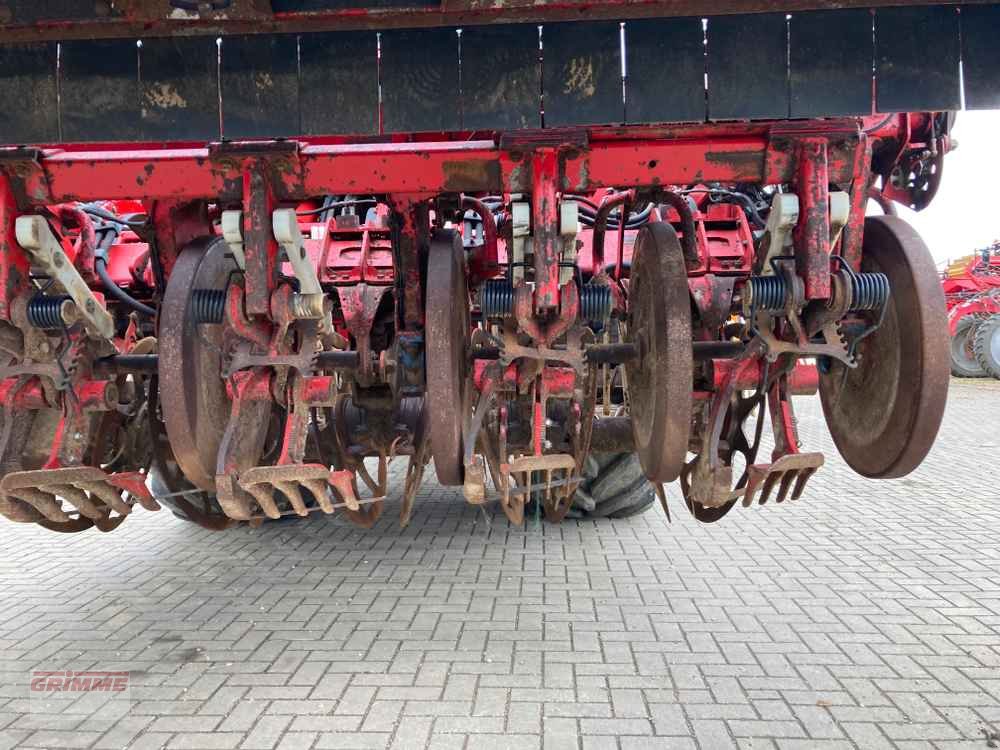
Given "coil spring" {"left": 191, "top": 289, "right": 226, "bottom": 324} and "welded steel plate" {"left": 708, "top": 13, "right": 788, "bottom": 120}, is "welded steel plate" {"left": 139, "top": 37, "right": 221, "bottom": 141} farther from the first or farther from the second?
"welded steel plate" {"left": 708, "top": 13, "right": 788, "bottom": 120}

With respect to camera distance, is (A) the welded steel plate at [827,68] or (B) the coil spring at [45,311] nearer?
(A) the welded steel plate at [827,68]

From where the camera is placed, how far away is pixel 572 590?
12.3 feet

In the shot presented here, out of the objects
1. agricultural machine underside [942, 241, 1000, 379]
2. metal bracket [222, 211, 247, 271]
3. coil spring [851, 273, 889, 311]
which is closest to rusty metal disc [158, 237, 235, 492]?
metal bracket [222, 211, 247, 271]

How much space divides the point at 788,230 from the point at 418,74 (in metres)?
1.45

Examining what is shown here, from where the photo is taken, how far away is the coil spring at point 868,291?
2383mm

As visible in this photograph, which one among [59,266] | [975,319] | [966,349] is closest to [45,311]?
[59,266]

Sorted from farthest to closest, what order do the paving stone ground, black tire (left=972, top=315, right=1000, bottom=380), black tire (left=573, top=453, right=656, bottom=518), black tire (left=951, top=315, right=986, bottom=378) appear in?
black tire (left=951, top=315, right=986, bottom=378)
black tire (left=972, top=315, right=1000, bottom=380)
black tire (left=573, top=453, right=656, bottom=518)
the paving stone ground

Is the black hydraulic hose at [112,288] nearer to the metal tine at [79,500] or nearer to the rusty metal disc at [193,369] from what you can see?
the rusty metal disc at [193,369]

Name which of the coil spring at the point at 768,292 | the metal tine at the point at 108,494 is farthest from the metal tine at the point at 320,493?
the coil spring at the point at 768,292

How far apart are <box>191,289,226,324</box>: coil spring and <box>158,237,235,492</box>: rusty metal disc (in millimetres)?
19

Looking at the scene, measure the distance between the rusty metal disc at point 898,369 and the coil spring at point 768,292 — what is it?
0.50 meters

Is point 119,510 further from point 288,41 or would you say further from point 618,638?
point 618,638

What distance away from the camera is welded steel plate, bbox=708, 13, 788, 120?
232cm

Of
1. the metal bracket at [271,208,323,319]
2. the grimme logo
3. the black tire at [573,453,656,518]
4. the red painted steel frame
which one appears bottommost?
the grimme logo
